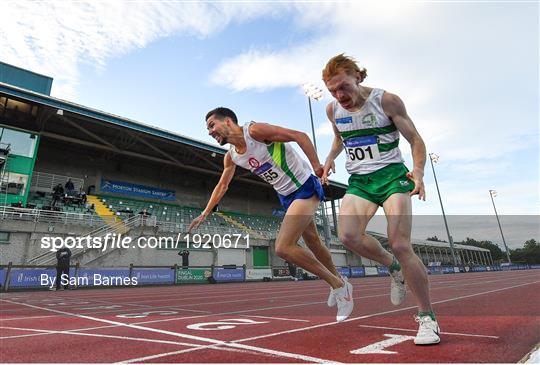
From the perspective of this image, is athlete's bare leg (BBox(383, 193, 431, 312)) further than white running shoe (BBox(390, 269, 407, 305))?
No

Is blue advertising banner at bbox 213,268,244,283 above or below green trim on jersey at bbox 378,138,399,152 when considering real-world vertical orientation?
below

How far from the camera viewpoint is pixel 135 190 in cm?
2966

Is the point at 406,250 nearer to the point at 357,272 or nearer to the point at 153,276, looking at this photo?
the point at 153,276

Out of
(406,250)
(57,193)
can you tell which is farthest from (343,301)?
(57,193)

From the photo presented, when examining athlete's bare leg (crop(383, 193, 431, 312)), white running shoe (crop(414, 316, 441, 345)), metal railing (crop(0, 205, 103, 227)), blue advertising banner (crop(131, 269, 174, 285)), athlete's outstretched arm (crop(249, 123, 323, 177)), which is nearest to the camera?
white running shoe (crop(414, 316, 441, 345))

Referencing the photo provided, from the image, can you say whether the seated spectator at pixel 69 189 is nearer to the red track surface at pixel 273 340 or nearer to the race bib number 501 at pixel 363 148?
the red track surface at pixel 273 340

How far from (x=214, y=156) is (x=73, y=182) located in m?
11.0

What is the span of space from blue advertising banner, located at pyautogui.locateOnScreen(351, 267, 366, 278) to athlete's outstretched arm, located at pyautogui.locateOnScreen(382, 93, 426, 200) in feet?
90.0

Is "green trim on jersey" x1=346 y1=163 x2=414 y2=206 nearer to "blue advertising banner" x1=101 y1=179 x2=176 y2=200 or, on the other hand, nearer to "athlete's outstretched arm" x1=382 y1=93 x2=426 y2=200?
"athlete's outstretched arm" x1=382 y1=93 x2=426 y2=200

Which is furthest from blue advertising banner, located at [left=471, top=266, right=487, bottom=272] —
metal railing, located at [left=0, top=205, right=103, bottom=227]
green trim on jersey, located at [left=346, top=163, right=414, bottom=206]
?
green trim on jersey, located at [left=346, top=163, right=414, bottom=206]

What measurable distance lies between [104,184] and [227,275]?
13.6 metres

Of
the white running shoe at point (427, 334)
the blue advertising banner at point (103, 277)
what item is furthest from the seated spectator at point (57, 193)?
the white running shoe at point (427, 334)

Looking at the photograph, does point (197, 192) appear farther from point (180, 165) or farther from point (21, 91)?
point (21, 91)

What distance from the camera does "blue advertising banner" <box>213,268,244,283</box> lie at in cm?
2116
